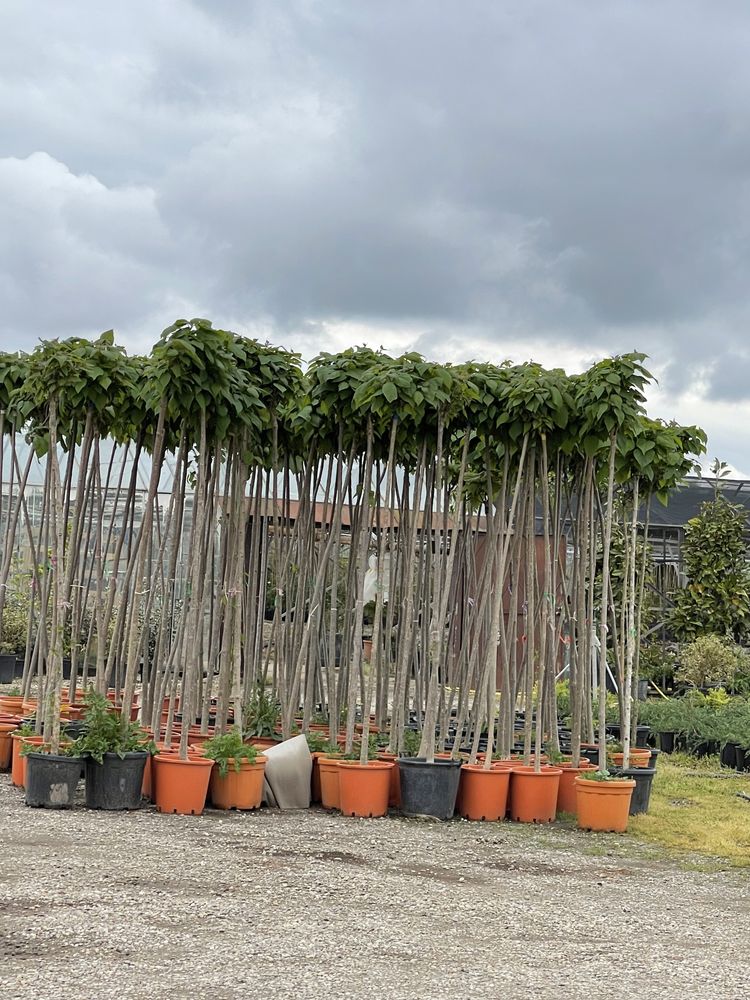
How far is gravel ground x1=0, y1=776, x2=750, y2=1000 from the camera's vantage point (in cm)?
435

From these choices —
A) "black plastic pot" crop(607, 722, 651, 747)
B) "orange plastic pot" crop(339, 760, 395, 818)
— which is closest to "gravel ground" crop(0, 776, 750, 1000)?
"orange plastic pot" crop(339, 760, 395, 818)

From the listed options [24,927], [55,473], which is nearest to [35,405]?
[55,473]

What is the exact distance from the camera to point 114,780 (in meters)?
7.73

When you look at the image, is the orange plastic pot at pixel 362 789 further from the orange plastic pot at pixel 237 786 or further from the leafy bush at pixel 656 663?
the leafy bush at pixel 656 663

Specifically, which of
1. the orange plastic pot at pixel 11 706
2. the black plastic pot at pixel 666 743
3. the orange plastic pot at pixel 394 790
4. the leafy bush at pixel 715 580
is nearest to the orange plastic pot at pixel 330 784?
the orange plastic pot at pixel 394 790

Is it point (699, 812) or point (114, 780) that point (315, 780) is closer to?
point (114, 780)

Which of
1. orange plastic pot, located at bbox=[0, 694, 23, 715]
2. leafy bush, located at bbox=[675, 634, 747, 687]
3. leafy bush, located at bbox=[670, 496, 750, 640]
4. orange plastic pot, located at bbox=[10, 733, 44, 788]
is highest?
leafy bush, located at bbox=[670, 496, 750, 640]

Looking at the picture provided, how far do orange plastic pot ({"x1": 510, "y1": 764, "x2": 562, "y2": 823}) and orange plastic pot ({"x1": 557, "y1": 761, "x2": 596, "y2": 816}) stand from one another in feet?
1.36

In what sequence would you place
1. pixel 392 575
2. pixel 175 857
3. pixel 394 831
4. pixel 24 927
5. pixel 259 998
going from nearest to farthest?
pixel 259 998 < pixel 24 927 < pixel 175 857 < pixel 394 831 < pixel 392 575

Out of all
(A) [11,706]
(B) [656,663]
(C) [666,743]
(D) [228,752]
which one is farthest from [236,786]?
(B) [656,663]

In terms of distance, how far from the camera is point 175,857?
6.34m

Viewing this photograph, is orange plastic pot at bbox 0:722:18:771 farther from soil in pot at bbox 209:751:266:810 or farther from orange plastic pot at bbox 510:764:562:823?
orange plastic pot at bbox 510:764:562:823

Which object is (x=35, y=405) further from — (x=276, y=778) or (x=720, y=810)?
(x=720, y=810)

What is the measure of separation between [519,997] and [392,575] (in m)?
6.09
